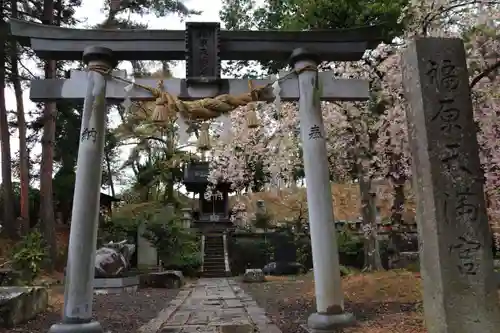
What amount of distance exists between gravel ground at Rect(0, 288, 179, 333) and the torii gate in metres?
1.65

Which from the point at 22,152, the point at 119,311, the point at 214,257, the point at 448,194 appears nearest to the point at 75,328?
the point at 119,311

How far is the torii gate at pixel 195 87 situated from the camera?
6332 millimetres

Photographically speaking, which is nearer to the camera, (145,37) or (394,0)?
(145,37)

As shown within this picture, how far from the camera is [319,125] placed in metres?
6.80

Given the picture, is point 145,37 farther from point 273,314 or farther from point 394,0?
point 394,0

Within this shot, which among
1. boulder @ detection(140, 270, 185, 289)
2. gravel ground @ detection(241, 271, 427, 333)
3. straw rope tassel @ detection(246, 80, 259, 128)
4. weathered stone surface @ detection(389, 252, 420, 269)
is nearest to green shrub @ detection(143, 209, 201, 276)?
boulder @ detection(140, 270, 185, 289)

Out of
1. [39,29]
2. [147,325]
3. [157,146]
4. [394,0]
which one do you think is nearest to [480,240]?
[147,325]

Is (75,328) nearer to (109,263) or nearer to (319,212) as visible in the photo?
(319,212)

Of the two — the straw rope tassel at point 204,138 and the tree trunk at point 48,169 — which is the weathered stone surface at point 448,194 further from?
the tree trunk at point 48,169

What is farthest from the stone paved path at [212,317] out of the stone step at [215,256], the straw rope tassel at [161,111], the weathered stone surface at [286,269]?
the stone step at [215,256]

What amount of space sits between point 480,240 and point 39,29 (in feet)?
22.0

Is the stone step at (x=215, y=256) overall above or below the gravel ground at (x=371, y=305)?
above

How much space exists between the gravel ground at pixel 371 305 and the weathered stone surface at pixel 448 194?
1841mm

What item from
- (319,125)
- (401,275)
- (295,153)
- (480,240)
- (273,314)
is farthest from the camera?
(295,153)
